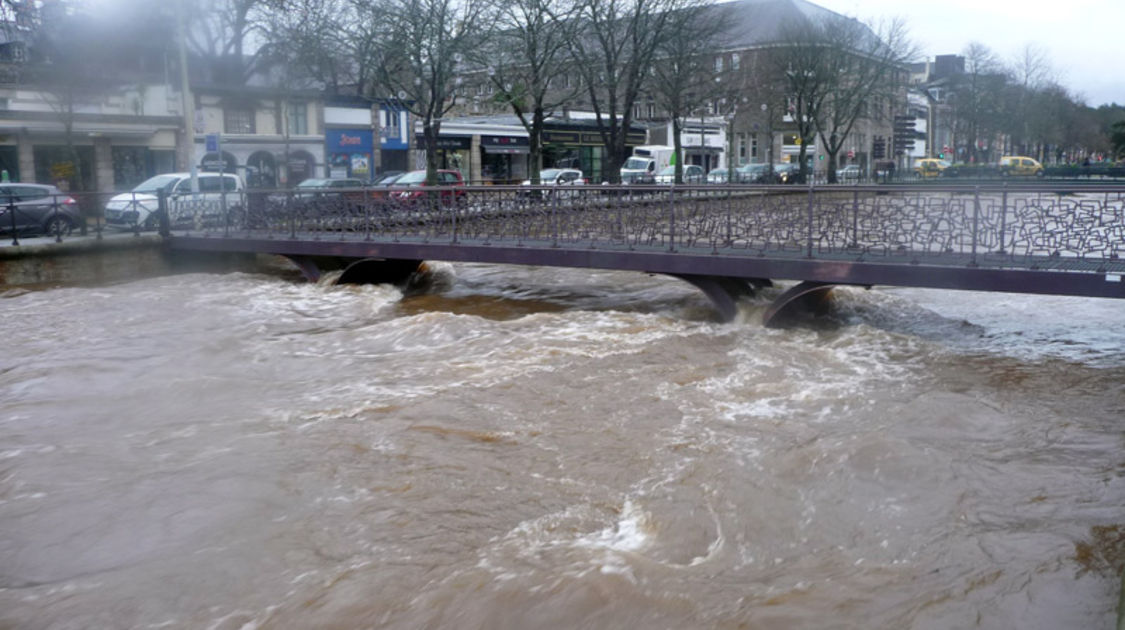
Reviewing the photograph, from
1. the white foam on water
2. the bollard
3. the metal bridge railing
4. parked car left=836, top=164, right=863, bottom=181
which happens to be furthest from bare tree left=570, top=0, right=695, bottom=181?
parked car left=836, top=164, right=863, bottom=181

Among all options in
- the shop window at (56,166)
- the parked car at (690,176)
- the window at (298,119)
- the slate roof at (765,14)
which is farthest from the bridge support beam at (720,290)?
the slate roof at (765,14)

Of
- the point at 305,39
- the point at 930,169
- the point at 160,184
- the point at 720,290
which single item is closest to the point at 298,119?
the point at 305,39

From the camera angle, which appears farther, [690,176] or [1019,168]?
[1019,168]

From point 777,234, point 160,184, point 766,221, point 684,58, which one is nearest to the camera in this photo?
point 777,234

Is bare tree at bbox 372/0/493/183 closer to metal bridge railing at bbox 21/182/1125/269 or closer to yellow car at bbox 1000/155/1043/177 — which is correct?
metal bridge railing at bbox 21/182/1125/269

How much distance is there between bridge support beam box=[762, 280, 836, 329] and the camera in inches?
474

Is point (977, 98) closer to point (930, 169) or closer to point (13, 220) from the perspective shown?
point (930, 169)

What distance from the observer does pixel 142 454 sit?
8.04 metres

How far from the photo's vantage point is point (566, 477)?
7285 mm

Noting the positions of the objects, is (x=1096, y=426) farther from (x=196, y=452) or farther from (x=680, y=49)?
(x=680, y=49)

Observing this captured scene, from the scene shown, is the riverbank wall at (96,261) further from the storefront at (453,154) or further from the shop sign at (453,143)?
the storefront at (453,154)

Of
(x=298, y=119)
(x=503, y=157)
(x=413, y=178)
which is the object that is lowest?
(x=413, y=178)

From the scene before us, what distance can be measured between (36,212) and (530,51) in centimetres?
1270

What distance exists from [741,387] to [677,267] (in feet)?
10.8
